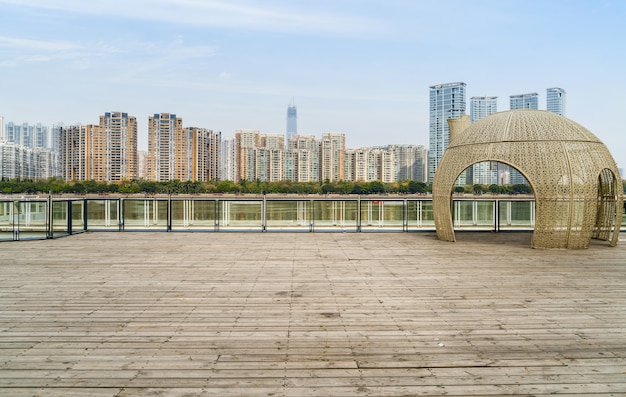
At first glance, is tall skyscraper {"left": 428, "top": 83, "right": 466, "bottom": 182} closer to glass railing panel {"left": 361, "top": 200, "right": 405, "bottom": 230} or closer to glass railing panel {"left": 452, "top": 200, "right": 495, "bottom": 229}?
glass railing panel {"left": 452, "top": 200, "right": 495, "bottom": 229}

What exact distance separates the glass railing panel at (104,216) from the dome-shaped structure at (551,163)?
905cm

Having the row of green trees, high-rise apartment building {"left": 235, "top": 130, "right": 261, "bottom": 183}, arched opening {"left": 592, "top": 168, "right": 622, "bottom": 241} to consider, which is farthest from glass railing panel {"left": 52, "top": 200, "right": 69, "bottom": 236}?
high-rise apartment building {"left": 235, "top": 130, "right": 261, "bottom": 183}

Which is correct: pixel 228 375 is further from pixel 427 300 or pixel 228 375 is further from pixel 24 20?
pixel 24 20

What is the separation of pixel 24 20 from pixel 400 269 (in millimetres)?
18693

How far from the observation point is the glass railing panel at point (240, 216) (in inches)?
492

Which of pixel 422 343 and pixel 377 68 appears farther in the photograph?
pixel 377 68

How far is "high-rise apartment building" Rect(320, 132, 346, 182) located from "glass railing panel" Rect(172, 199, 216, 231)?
102137mm

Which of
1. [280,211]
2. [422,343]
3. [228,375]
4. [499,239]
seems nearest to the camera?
[228,375]

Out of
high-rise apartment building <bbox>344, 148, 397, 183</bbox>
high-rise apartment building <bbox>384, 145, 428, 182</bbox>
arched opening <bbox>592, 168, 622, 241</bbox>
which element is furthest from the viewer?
high-rise apartment building <bbox>384, 145, 428, 182</bbox>

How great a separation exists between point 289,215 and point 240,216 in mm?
1480

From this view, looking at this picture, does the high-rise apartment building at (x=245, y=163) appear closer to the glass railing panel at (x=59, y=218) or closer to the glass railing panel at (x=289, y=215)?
the glass railing panel at (x=289, y=215)

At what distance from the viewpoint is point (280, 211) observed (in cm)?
1229

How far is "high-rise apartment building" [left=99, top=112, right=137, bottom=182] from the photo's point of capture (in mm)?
98188

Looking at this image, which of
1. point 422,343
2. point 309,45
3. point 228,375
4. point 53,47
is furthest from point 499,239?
point 53,47
